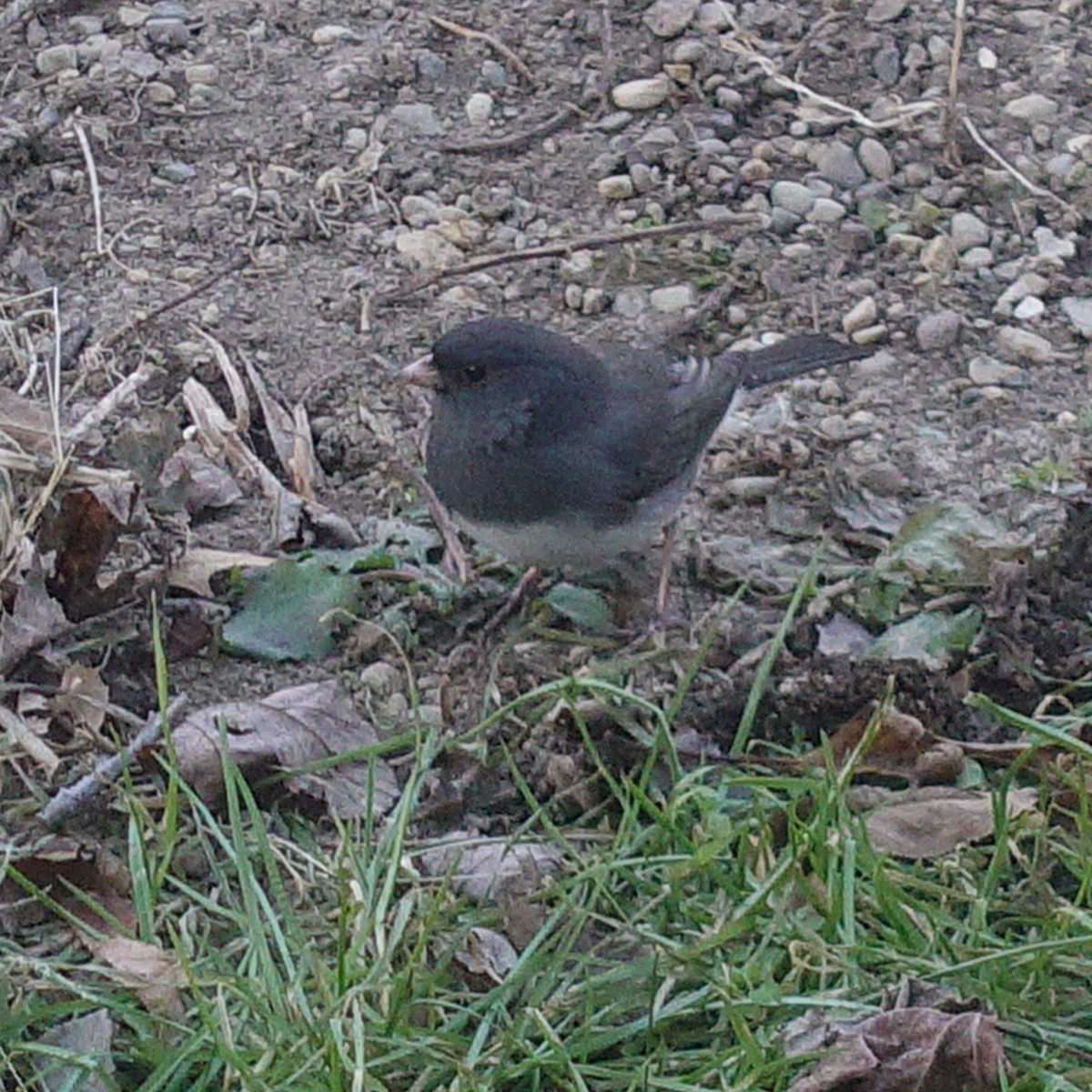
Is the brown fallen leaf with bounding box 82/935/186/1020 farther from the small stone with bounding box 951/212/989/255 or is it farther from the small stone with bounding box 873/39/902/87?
the small stone with bounding box 873/39/902/87

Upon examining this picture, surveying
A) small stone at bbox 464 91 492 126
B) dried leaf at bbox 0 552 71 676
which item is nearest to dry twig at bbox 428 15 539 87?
small stone at bbox 464 91 492 126

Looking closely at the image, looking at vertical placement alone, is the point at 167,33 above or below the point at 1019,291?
above

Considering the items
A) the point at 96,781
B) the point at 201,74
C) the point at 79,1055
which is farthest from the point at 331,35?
the point at 79,1055

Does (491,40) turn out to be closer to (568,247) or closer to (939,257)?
(568,247)

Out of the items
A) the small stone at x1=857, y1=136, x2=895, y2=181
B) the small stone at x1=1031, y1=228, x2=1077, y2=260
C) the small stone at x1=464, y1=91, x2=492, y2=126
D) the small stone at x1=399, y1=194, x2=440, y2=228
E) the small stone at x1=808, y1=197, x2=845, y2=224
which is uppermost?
the small stone at x1=464, y1=91, x2=492, y2=126

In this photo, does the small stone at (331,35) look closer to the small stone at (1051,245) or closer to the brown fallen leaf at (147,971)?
the small stone at (1051,245)

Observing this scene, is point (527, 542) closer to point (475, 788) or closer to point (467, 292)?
point (475, 788)
